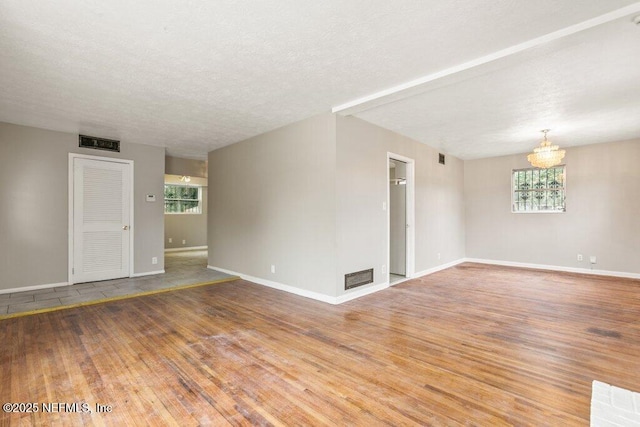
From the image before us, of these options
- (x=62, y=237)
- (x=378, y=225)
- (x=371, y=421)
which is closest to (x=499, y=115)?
(x=378, y=225)

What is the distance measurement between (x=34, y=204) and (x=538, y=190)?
983 cm

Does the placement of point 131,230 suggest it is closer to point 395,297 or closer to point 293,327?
point 293,327

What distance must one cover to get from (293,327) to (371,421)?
161cm

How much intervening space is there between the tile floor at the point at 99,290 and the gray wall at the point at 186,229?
364cm

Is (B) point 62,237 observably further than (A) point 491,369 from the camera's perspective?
Yes

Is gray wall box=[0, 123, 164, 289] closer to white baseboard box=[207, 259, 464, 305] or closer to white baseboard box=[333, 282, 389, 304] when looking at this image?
white baseboard box=[207, 259, 464, 305]

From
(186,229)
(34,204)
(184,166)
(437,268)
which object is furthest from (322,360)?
(186,229)

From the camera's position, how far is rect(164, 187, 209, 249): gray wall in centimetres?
1002

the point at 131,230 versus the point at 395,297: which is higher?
the point at 131,230

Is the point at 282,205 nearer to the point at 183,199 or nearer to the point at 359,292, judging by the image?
the point at 359,292

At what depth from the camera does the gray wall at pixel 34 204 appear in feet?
15.0

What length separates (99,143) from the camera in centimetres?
543

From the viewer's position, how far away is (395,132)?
5250mm

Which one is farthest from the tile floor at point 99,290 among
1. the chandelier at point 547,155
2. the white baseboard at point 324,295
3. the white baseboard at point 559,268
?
the white baseboard at point 559,268
